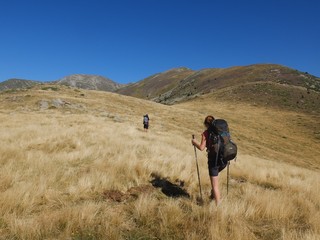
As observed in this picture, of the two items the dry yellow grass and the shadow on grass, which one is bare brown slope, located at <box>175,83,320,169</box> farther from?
the shadow on grass

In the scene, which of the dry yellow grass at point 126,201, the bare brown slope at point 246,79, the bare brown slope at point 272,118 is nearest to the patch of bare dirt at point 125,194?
the dry yellow grass at point 126,201

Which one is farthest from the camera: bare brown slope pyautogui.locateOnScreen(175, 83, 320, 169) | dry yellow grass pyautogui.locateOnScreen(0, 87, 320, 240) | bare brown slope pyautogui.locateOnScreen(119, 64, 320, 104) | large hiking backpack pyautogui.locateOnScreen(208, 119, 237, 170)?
bare brown slope pyautogui.locateOnScreen(119, 64, 320, 104)

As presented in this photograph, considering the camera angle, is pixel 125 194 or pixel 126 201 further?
pixel 125 194

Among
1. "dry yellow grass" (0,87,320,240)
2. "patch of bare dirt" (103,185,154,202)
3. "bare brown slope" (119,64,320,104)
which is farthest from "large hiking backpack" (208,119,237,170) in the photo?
"bare brown slope" (119,64,320,104)

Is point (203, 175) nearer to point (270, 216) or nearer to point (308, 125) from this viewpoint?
point (270, 216)

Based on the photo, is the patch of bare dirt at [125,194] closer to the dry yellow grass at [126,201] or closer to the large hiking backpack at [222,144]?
the dry yellow grass at [126,201]

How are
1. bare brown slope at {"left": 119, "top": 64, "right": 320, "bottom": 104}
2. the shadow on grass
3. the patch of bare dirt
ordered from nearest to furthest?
the patch of bare dirt
the shadow on grass
bare brown slope at {"left": 119, "top": 64, "right": 320, "bottom": 104}

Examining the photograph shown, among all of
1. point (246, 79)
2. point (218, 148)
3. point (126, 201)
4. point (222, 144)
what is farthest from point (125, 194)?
point (246, 79)

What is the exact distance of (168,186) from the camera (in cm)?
760

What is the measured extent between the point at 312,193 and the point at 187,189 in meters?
3.31

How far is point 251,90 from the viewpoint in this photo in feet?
288

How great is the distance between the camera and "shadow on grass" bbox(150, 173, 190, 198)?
7.04 metres

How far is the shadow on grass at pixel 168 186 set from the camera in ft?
23.1

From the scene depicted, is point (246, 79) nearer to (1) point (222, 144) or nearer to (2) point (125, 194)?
(1) point (222, 144)
